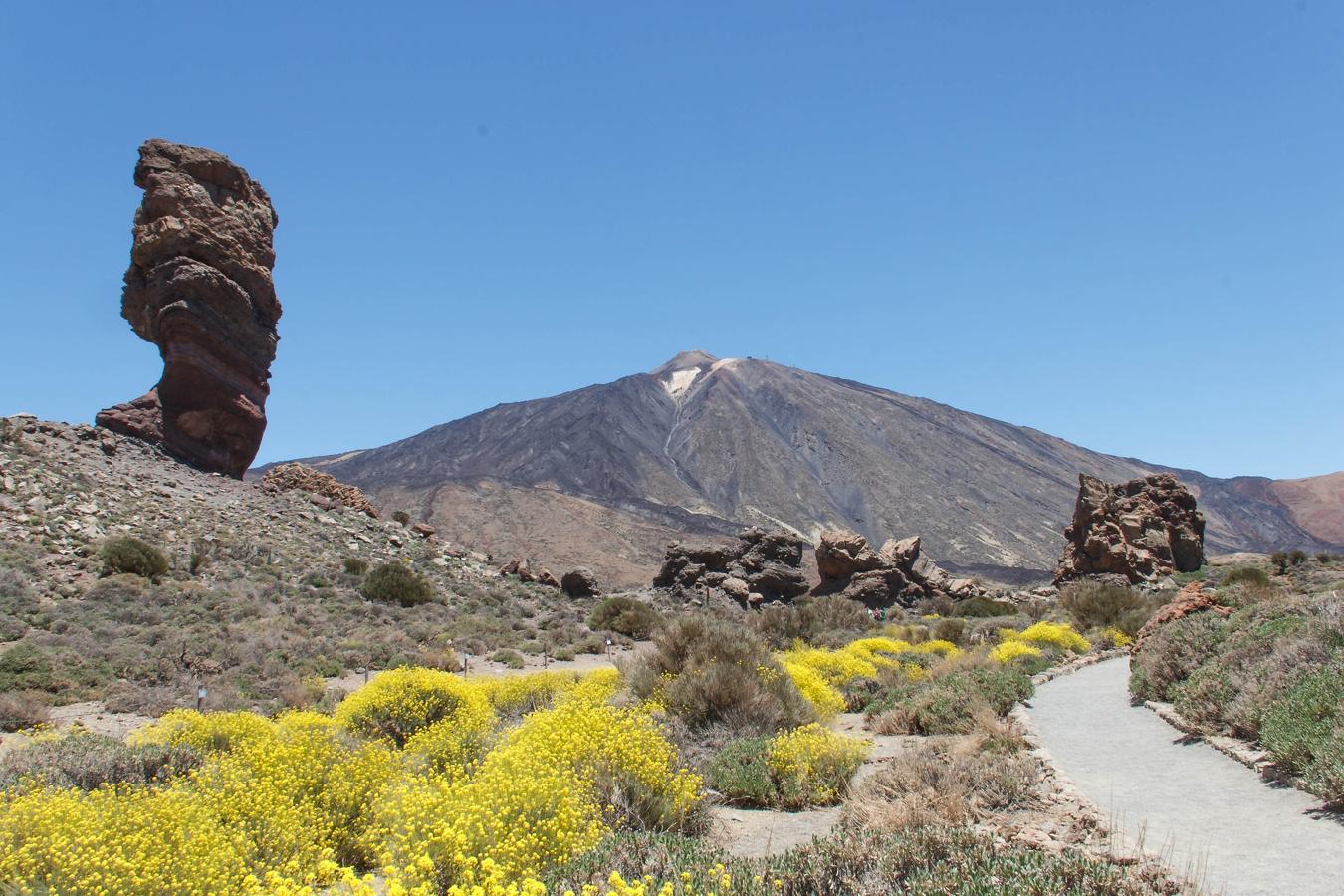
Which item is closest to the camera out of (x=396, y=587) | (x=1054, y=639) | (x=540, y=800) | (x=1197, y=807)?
(x=540, y=800)

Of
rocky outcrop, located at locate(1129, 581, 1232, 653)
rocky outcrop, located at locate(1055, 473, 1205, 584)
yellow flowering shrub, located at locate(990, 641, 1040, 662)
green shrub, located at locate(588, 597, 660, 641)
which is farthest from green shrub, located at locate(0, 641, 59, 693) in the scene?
rocky outcrop, located at locate(1055, 473, 1205, 584)

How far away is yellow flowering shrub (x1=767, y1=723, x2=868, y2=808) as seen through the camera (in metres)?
7.55

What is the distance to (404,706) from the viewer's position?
9492mm

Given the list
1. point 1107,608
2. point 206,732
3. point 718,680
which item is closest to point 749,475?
point 1107,608

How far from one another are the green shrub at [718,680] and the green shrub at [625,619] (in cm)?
→ 1678

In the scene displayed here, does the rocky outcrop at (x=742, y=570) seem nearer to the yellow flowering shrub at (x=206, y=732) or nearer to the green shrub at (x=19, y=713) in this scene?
the green shrub at (x=19, y=713)

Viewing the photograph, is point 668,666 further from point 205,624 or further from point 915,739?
point 205,624

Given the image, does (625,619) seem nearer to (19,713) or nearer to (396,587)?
(396,587)

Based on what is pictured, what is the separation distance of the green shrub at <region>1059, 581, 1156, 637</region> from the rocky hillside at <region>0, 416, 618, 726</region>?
49.7 feet

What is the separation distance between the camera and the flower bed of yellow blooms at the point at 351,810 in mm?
4828

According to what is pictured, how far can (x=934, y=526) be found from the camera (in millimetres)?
108375

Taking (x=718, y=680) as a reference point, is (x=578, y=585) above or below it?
below

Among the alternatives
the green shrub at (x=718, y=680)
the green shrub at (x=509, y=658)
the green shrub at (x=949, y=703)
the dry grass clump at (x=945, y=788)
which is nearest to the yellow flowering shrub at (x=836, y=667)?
the green shrub at (x=949, y=703)

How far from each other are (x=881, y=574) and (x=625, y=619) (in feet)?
42.7
